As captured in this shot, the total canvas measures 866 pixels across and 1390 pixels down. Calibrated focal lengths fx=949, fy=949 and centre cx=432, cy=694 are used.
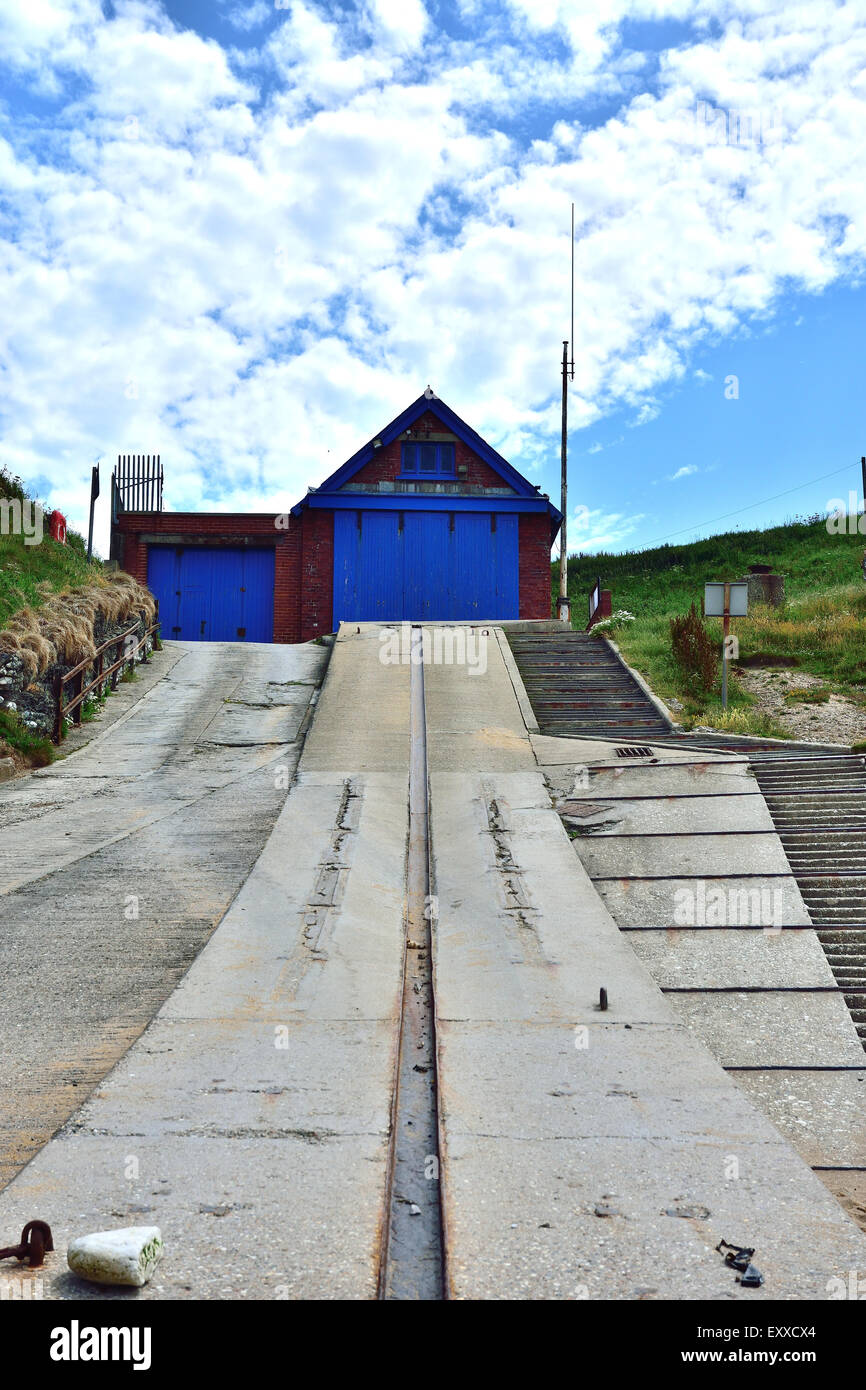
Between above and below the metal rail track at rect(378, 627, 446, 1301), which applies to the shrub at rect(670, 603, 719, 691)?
above

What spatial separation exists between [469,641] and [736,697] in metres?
5.86

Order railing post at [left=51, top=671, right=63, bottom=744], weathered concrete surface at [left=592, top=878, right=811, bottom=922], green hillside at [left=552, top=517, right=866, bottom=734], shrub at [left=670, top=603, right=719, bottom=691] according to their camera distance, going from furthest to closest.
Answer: shrub at [left=670, top=603, right=719, bottom=691] → green hillside at [left=552, top=517, right=866, bottom=734] → railing post at [left=51, top=671, right=63, bottom=744] → weathered concrete surface at [left=592, top=878, right=811, bottom=922]

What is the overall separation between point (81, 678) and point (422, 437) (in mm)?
12896

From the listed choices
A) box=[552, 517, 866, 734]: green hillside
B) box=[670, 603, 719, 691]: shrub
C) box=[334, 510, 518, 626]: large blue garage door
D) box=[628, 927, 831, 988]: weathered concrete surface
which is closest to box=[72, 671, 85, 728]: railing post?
box=[552, 517, 866, 734]: green hillside

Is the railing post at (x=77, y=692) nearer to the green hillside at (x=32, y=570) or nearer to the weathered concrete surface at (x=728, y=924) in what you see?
the green hillside at (x=32, y=570)

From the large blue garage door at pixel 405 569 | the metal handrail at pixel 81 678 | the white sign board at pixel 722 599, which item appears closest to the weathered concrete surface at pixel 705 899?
the white sign board at pixel 722 599

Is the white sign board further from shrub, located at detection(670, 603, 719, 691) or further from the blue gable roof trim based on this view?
the blue gable roof trim

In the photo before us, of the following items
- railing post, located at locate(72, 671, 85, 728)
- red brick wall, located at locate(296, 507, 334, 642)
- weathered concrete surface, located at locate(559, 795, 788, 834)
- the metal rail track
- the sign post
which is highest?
red brick wall, located at locate(296, 507, 334, 642)

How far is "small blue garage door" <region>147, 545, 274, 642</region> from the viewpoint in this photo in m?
25.3

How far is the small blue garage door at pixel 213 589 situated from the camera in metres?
25.3

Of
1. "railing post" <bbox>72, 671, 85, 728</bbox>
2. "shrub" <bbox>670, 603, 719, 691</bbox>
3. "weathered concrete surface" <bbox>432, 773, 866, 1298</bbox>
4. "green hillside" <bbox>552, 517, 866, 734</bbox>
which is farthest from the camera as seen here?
"shrub" <bbox>670, 603, 719, 691</bbox>

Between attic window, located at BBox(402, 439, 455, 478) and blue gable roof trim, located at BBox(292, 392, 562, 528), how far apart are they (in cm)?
46
